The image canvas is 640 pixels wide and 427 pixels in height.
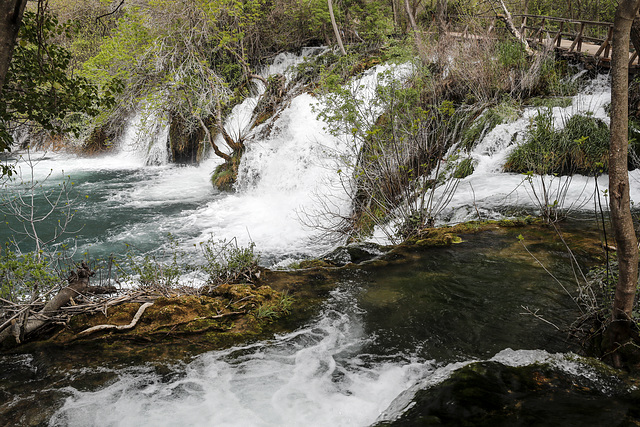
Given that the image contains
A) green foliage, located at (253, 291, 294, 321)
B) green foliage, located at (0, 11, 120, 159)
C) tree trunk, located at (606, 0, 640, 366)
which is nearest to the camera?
tree trunk, located at (606, 0, 640, 366)

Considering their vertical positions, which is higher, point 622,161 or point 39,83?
point 39,83

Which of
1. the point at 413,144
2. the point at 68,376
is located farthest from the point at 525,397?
the point at 413,144

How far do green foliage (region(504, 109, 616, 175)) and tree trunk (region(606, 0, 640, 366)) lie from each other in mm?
6008

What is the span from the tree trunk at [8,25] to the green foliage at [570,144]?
8.60 meters

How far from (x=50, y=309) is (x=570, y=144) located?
32.6 ft

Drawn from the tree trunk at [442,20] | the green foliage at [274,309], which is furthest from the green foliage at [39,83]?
the tree trunk at [442,20]

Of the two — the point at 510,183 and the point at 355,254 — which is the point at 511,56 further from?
the point at 355,254

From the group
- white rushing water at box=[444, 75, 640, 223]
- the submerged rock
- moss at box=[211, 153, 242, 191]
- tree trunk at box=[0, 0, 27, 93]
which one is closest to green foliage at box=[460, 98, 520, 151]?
white rushing water at box=[444, 75, 640, 223]

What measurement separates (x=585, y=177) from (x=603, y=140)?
955mm

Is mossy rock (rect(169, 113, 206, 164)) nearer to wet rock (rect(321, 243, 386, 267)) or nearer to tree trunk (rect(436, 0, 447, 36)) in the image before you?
tree trunk (rect(436, 0, 447, 36))

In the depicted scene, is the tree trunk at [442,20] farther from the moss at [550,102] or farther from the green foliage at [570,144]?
the green foliage at [570,144]

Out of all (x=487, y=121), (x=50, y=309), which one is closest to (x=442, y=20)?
(x=487, y=121)

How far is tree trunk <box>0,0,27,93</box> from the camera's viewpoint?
243 centimetres

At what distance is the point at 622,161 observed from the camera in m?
2.78
